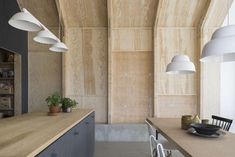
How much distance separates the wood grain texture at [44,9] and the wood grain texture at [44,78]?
2.62 ft

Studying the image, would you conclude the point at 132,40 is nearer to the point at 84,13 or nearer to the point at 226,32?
the point at 84,13

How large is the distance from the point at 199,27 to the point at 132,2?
1.75m

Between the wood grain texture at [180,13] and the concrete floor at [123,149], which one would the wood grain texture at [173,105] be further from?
the wood grain texture at [180,13]

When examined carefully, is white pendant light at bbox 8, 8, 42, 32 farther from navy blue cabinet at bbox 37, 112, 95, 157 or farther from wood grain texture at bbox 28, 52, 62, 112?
wood grain texture at bbox 28, 52, 62, 112

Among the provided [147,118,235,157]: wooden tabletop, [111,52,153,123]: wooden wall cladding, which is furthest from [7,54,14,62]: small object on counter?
[147,118,235,157]: wooden tabletop

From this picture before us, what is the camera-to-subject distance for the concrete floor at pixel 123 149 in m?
4.86

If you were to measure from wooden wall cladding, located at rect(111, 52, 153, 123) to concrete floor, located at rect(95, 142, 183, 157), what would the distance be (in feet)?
2.15

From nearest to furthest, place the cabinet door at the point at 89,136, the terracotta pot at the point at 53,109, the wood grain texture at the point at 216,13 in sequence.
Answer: the terracotta pot at the point at 53,109 < the cabinet door at the point at 89,136 < the wood grain texture at the point at 216,13

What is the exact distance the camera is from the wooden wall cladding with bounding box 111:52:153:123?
6.19 metres

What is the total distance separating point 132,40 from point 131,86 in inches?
45.5

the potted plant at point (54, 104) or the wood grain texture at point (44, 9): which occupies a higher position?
the wood grain texture at point (44, 9)

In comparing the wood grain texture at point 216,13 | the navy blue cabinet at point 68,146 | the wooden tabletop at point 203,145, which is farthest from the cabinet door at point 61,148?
the wood grain texture at point 216,13

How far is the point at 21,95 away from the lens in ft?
17.5

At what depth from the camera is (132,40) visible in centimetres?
622
